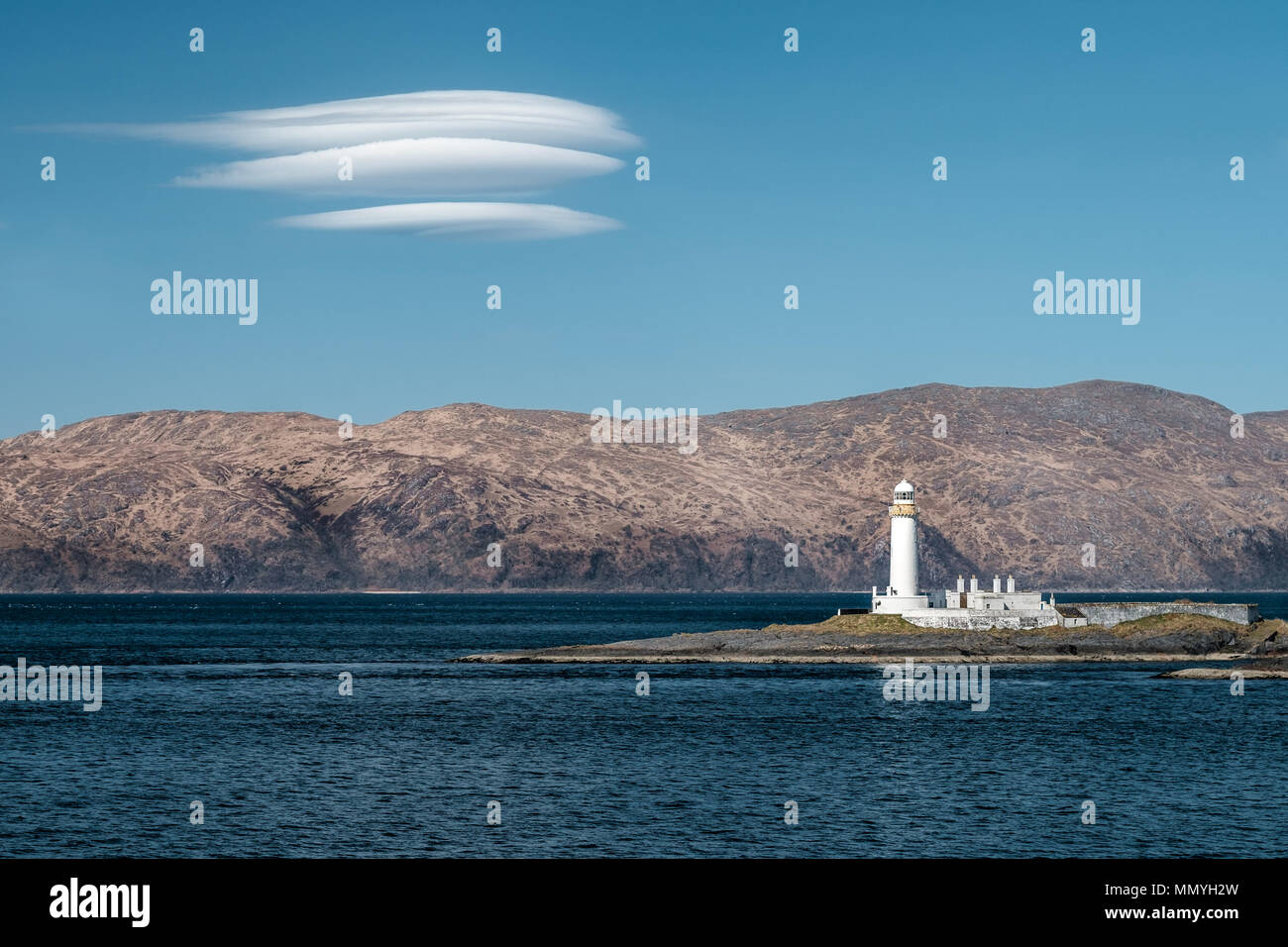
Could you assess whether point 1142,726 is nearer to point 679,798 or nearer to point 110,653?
point 679,798

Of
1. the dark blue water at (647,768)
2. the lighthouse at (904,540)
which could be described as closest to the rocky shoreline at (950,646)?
the lighthouse at (904,540)

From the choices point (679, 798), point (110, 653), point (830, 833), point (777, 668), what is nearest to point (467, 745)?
point (679, 798)

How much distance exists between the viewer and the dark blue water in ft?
124

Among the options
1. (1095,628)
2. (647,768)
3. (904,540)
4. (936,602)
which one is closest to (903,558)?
(904,540)

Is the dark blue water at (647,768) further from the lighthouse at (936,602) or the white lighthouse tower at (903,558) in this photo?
the white lighthouse tower at (903,558)

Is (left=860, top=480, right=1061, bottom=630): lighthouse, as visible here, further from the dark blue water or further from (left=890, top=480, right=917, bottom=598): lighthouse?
Answer: the dark blue water

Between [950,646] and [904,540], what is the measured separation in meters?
8.80

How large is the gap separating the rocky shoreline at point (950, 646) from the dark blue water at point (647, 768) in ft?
29.5

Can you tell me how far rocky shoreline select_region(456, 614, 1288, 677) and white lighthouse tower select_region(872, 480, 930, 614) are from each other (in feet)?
4.83

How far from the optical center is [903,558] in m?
110

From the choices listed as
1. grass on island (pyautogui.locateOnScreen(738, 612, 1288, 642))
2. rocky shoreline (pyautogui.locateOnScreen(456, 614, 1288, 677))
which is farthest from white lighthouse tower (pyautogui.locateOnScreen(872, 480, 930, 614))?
rocky shoreline (pyautogui.locateOnScreen(456, 614, 1288, 677))
